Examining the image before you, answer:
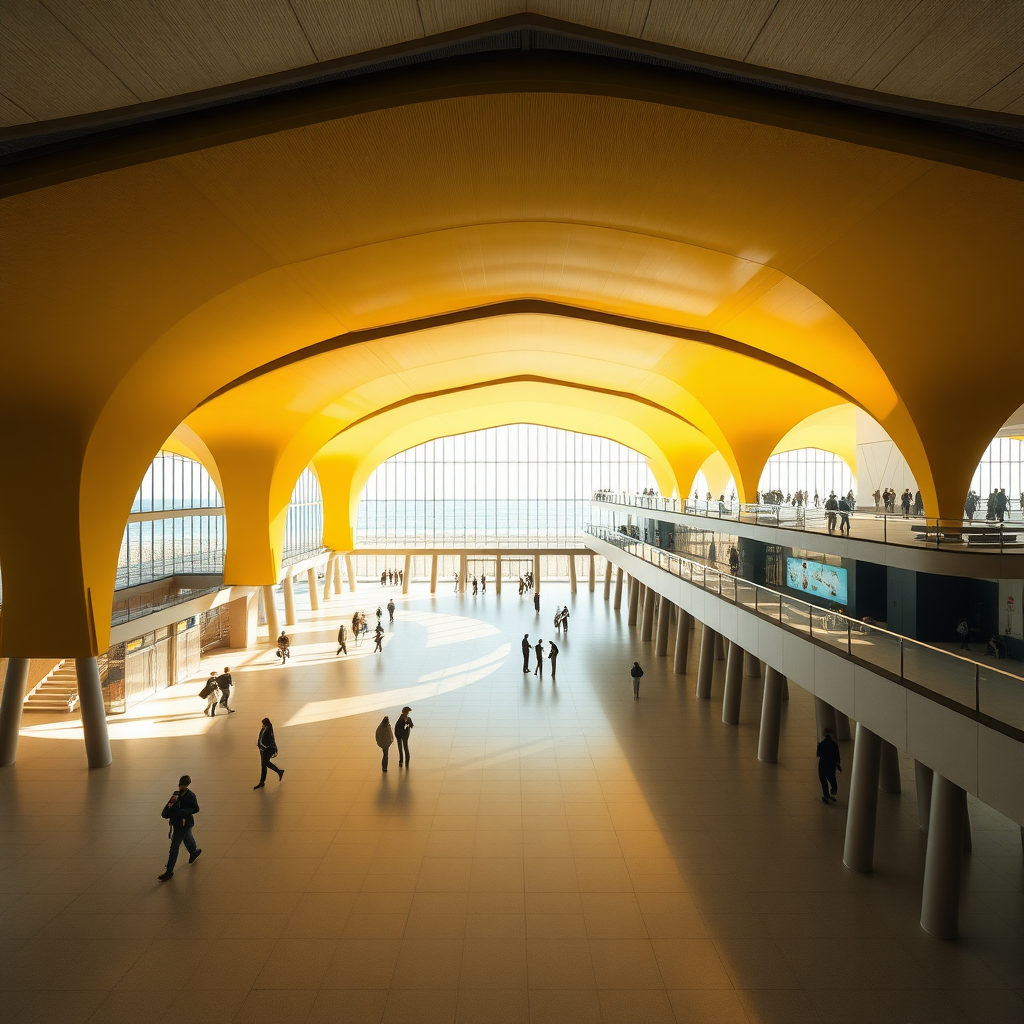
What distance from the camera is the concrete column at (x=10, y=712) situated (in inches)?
540

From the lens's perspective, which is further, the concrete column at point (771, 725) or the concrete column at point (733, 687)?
the concrete column at point (733, 687)

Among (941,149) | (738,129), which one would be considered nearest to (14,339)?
(738,129)

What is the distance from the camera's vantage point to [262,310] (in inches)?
525

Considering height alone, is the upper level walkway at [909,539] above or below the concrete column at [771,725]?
above

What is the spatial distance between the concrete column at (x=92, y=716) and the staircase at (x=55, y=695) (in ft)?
12.8

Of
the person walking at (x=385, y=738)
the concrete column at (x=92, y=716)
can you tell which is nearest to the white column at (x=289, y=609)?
the concrete column at (x=92, y=716)

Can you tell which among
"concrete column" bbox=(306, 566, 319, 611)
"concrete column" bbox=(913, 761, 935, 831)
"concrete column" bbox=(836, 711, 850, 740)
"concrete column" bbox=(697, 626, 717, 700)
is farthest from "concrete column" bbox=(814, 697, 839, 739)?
"concrete column" bbox=(306, 566, 319, 611)

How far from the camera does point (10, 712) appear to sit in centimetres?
1378

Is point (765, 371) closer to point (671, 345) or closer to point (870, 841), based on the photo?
point (671, 345)

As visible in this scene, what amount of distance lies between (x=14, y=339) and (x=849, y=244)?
39.1ft

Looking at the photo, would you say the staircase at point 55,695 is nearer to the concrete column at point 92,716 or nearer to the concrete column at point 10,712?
the concrete column at point 10,712

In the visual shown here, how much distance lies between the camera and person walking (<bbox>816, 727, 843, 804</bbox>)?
11688 mm

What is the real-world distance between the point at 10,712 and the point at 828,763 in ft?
47.7

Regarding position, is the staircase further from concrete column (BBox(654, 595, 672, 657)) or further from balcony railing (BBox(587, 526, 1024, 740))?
concrete column (BBox(654, 595, 672, 657))
